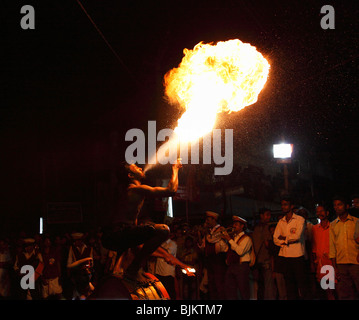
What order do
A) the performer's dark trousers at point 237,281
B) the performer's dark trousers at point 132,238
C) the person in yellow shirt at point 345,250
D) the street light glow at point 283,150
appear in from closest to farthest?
the performer's dark trousers at point 132,238, the person in yellow shirt at point 345,250, the performer's dark trousers at point 237,281, the street light glow at point 283,150

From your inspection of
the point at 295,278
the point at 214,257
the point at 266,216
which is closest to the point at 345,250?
the point at 295,278

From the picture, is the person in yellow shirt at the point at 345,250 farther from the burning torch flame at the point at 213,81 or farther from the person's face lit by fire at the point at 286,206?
the burning torch flame at the point at 213,81

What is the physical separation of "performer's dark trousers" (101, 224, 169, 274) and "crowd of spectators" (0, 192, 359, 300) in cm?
128

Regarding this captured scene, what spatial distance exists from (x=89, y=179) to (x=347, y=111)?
10.6 metres

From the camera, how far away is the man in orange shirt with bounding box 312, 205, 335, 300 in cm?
750

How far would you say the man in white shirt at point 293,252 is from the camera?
295 inches

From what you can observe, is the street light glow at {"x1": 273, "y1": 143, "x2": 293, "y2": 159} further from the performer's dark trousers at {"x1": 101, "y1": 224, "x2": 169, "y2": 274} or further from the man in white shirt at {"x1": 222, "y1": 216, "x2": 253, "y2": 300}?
the performer's dark trousers at {"x1": 101, "y1": 224, "x2": 169, "y2": 274}

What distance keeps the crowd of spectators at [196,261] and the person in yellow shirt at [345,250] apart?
2cm

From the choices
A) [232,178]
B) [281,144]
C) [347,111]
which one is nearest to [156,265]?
[347,111]

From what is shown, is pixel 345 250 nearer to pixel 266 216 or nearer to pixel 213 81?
pixel 266 216

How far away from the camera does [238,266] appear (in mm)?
8508

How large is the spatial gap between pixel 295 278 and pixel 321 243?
0.78 m

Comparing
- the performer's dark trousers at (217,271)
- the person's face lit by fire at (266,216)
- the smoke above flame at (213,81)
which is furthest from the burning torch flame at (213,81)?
the performer's dark trousers at (217,271)

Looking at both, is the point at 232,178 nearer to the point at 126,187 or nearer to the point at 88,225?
the point at 88,225
